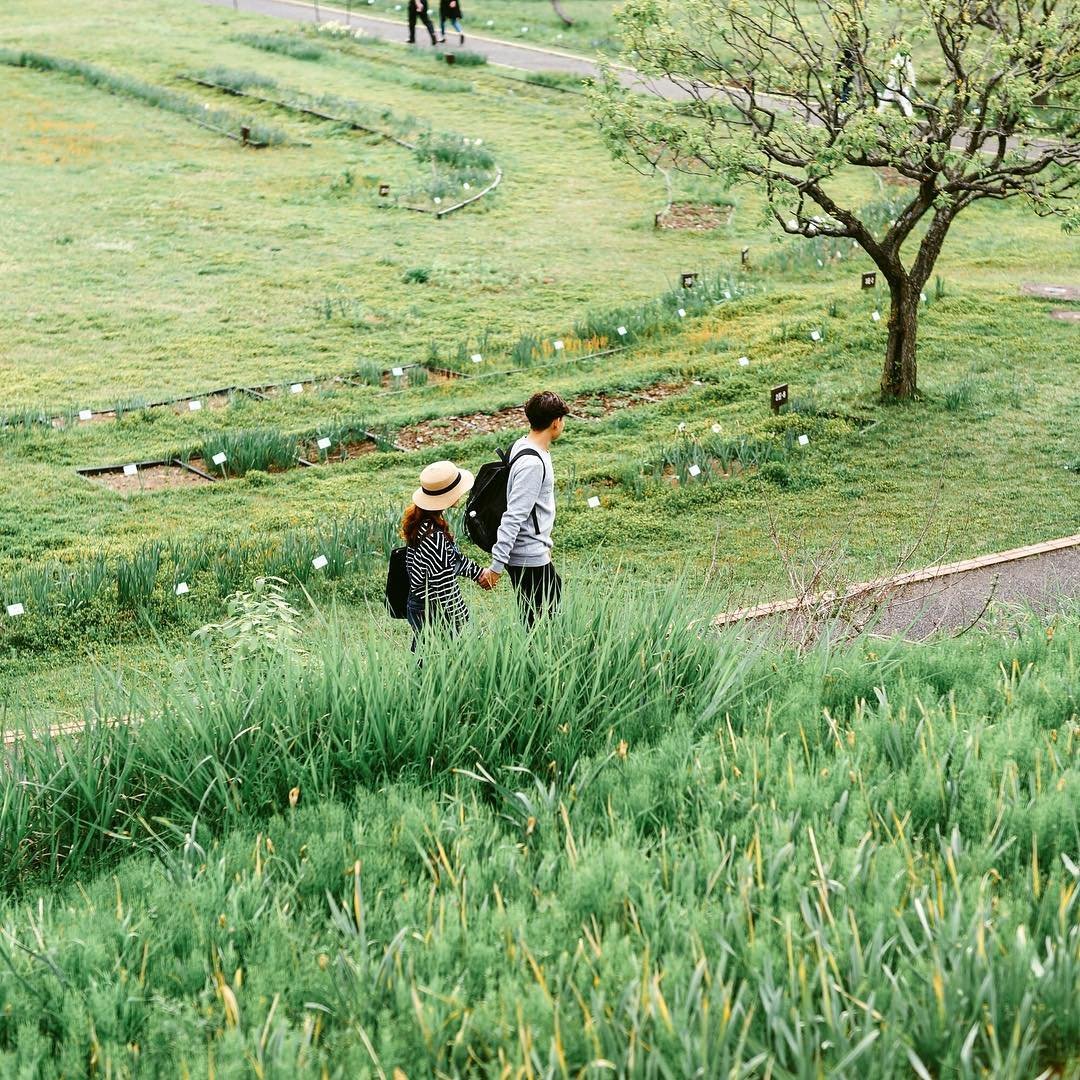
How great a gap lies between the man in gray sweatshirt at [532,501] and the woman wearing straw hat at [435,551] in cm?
19

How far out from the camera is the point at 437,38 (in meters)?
30.4

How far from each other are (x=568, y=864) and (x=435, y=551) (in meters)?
3.00

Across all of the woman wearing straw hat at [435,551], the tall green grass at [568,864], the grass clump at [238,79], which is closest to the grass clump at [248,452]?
the woman wearing straw hat at [435,551]

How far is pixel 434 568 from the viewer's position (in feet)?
21.5

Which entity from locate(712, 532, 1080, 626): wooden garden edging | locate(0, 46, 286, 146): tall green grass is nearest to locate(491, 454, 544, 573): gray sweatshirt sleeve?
locate(712, 532, 1080, 626): wooden garden edging

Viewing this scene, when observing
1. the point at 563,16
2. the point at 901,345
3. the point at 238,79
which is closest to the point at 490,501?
the point at 901,345

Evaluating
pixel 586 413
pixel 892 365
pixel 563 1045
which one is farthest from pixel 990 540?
pixel 563 1045

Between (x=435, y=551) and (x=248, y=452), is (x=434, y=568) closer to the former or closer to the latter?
(x=435, y=551)

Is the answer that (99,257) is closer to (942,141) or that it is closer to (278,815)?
(942,141)

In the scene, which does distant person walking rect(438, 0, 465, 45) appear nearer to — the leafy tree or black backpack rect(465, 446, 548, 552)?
the leafy tree

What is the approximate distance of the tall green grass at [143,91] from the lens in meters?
23.6

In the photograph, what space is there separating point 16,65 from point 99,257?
1182 centimetres

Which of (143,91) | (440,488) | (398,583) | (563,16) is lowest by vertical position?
(398,583)

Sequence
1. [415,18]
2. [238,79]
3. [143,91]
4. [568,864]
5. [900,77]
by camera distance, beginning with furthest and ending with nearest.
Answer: [415,18], [238,79], [143,91], [900,77], [568,864]
